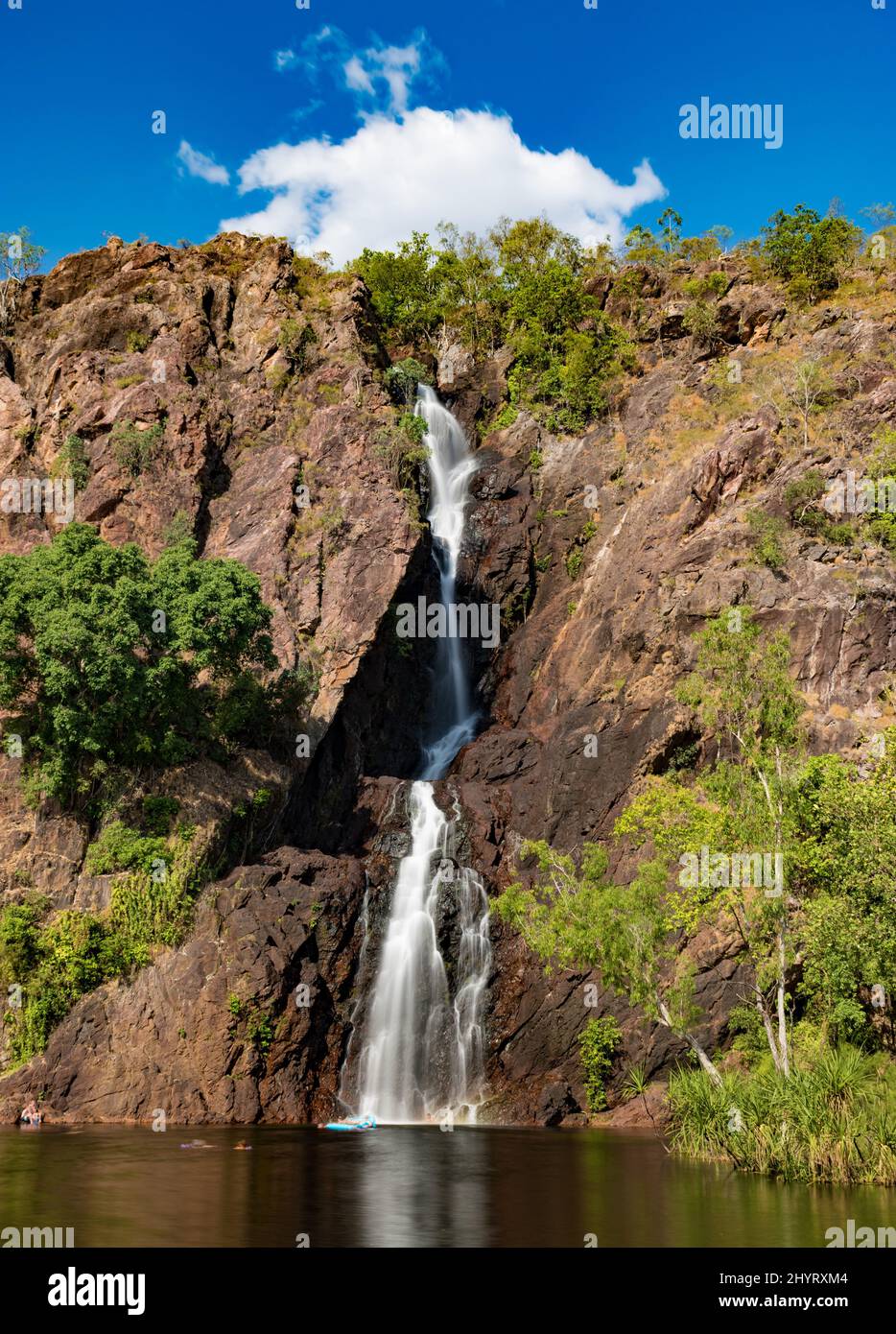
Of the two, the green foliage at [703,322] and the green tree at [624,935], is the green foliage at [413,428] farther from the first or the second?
the green tree at [624,935]

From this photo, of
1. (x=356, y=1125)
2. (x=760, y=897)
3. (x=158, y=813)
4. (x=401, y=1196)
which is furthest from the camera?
(x=158, y=813)

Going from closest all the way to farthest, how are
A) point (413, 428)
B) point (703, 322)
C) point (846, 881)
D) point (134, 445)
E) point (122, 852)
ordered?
point (846, 881) < point (122, 852) < point (134, 445) < point (413, 428) < point (703, 322)

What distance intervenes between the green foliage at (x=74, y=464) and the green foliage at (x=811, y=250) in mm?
42033

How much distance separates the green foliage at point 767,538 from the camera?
153ft

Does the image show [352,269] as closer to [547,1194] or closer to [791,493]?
[791,493]

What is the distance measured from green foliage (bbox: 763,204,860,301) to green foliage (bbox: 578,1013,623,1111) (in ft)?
152

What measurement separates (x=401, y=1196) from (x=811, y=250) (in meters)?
60.5

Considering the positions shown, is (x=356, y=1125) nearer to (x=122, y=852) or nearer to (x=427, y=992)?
(x=427, y=992)

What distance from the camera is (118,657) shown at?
40688mm

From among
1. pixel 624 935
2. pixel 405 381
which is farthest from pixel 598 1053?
pixel 405 381

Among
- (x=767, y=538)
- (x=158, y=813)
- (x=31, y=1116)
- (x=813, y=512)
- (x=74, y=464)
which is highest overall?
(x=74, y=464)

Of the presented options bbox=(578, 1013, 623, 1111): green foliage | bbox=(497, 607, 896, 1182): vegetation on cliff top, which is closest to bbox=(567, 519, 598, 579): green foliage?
bbox=(578, 1013, 623, 1111): green foliage

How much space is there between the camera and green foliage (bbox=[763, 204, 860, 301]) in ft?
213

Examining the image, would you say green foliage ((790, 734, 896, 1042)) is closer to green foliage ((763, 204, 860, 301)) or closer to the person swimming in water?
the person swimming in water
